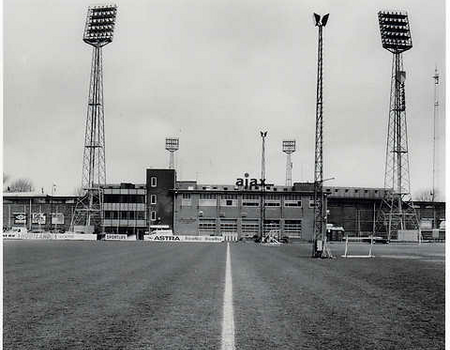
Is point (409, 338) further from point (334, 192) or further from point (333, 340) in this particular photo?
point (334, 192)

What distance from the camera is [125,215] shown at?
116 metres

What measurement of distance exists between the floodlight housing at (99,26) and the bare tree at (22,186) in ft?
230

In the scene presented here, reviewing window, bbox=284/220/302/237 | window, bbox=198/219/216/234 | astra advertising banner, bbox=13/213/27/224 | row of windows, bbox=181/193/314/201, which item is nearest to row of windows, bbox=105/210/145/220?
row of windows, bbox=181/193/314/201

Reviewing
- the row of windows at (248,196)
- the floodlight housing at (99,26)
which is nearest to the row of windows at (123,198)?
the row of windows at (248,196)


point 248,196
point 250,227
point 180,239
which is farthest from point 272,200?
point 180,239

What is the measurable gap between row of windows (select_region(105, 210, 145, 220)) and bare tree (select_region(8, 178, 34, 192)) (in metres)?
34.5

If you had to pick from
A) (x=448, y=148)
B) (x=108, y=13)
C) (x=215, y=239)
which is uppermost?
(x=108, y=13)

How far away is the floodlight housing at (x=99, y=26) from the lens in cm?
7462

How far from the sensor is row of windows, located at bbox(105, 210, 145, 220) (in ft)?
380

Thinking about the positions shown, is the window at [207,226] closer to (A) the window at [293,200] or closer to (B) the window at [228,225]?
(B) the window at [228,225]

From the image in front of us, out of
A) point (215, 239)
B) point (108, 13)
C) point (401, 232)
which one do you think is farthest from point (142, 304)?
point (401, 232)

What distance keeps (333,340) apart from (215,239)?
273 ft

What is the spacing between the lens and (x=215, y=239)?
9238cm

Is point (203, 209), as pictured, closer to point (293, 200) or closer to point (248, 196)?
point (248, 196)
